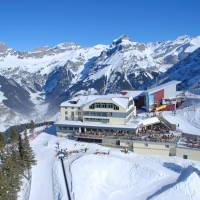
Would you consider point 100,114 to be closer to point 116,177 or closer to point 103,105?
point 103,105

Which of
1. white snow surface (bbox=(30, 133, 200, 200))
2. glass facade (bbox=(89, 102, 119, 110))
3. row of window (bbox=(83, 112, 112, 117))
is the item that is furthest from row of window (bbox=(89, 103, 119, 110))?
white snow surface (bbox=(30, 133, 200, 200))

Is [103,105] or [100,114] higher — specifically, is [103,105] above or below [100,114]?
above

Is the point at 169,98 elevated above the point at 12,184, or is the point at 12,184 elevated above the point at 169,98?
the point at 169,98

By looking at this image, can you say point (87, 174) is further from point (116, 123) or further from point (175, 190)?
point (116, 123)

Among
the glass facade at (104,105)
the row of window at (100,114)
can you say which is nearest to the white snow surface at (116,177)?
the row of window at (100,114)

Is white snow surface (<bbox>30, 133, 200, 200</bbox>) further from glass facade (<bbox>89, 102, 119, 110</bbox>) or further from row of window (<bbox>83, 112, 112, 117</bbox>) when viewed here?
glass facade (<bbox>89, 102, 119, 110</bbox>)

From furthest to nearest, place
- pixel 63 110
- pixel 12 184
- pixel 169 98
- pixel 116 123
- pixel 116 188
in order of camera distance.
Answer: pixel 169 98 < pixel 63 110 < pixel 116 123 < pixel 116 188 < pixel 12 184

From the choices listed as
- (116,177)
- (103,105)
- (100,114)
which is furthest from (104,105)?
(116,177)


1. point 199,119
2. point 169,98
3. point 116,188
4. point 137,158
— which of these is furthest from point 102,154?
point 169,98

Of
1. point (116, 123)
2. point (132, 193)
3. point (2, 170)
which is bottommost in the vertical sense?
point (132, 193)
